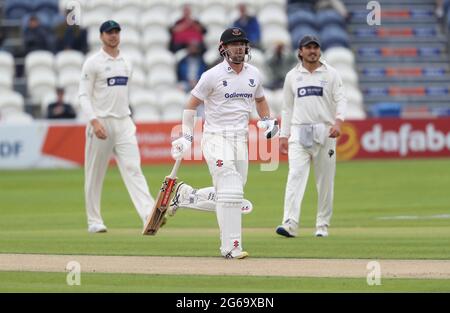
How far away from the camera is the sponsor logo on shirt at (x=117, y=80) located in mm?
14938

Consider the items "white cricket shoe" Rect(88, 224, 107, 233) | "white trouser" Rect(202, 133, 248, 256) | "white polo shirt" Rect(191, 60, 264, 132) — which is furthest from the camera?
"white cricket shoe" Rect(88, 224, 107, 233)

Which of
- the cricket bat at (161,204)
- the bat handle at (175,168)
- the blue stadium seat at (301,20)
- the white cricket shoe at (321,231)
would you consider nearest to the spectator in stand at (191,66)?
the blue stadium seat at (301,20)

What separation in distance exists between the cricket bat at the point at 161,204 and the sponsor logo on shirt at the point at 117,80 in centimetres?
238

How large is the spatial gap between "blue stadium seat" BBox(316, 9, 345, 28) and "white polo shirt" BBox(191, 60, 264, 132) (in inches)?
778

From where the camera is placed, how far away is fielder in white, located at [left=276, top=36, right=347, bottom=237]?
14.3m

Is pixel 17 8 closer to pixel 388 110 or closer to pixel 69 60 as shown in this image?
pixel 69 60

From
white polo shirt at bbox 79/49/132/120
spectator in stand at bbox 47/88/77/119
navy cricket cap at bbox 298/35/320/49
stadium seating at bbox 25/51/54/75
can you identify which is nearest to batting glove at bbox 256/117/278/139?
navy cricket cap at bbox 298/35/320/49

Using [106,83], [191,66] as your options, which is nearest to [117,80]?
[106,83]

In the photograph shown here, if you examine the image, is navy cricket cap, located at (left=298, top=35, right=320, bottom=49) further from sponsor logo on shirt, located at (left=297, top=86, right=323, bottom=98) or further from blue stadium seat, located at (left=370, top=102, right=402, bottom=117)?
blue stadium seat, located at (left=370, top=102, right=402, bottom=117)

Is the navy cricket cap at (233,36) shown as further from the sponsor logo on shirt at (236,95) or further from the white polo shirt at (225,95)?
the sponsor logo on shirt at (236,95)

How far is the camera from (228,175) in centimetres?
1175

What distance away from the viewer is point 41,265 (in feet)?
37.2

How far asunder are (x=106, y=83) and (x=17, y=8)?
17.2m
